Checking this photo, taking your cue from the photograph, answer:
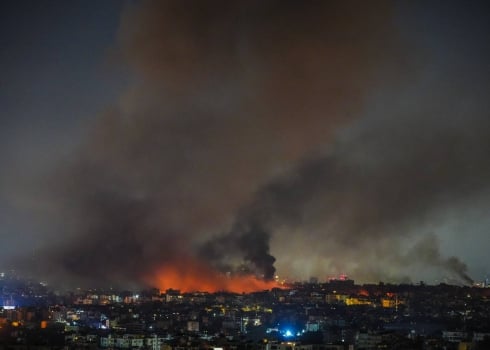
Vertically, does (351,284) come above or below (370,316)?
above

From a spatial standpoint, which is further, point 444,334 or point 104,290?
point 104,290

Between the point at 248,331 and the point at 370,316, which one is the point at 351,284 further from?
the point at 248,331

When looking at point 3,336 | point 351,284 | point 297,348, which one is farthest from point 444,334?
point 351,284

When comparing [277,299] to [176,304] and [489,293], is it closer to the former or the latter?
[176,304]

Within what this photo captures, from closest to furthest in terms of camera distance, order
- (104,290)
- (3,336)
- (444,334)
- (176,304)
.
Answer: (3,336), (444,334), (176,304), (104,290)

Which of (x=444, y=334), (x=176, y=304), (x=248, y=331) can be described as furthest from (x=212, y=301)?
(x=444, y=334)

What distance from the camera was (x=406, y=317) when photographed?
28.5m

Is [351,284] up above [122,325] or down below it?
above

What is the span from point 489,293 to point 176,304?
15.6 m

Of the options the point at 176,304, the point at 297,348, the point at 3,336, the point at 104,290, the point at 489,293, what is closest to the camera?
the point at 297,348

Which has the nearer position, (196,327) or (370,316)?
(196,327)

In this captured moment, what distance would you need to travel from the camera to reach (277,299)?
37625mm

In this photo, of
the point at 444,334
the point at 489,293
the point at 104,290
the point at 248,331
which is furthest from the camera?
the point at 104,290

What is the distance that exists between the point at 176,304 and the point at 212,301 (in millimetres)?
2170
